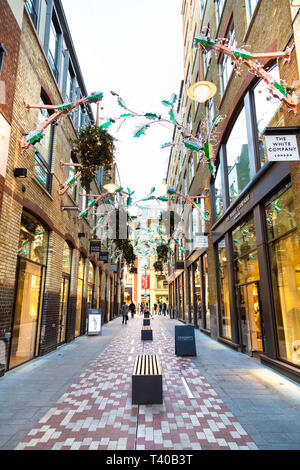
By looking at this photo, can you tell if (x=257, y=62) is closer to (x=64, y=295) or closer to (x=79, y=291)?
(x=64, y=295)

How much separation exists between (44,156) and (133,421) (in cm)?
896

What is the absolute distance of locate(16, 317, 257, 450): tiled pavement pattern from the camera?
12.3 feet

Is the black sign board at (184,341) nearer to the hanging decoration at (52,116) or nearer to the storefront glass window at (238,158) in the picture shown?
the storefront glass window at (238,158)

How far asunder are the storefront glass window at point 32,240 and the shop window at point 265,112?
727 centimetres

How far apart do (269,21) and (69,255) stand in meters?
11.5

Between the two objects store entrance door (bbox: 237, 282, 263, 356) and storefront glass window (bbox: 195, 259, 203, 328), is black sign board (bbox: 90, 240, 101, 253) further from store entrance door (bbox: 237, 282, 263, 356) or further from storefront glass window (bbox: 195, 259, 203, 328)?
store entrance door (bbox: 237, 282, 263, 356)

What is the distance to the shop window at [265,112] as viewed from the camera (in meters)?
7.62

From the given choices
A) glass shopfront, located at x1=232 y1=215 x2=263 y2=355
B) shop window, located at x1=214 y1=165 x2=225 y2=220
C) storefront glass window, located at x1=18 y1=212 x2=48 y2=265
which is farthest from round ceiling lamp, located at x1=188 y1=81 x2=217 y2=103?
shop window, located at x1=214 y1=165 x2=225 y2=220

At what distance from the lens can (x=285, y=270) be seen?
726 cm

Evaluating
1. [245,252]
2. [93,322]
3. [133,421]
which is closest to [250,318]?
[245,252]

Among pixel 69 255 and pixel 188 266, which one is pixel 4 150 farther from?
pixel 188 266

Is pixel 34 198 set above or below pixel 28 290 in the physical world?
above

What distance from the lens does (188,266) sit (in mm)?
21844

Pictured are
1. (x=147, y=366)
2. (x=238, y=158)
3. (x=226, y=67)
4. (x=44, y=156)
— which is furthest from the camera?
(x=226, y=67)
